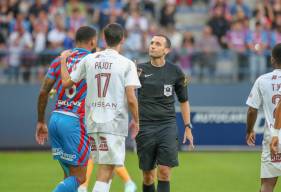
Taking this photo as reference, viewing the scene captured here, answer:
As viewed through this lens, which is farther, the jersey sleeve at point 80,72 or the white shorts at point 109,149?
the jersey sleeve at point 80,72

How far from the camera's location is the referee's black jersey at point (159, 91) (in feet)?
37.0

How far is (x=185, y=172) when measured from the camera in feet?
53.8

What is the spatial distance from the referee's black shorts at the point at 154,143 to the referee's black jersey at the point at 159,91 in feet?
0.38

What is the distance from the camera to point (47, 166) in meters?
17.5

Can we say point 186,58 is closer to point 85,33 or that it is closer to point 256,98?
point 85,33

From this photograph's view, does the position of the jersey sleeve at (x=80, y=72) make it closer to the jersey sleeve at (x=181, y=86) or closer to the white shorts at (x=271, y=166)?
the jersey sleeve at (x=181, y=86)

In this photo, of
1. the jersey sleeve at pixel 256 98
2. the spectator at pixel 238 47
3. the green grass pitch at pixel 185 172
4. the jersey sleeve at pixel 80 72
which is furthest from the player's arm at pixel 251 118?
the spectator at pixel 238 47

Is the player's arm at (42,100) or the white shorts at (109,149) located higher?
the player's arm at (42,100)

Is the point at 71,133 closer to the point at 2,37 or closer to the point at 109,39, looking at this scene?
the point at 109,39

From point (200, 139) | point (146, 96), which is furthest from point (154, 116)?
point (200, 139)

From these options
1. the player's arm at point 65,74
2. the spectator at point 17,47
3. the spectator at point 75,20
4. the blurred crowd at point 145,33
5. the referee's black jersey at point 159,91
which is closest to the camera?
the player's arm at point 65,74

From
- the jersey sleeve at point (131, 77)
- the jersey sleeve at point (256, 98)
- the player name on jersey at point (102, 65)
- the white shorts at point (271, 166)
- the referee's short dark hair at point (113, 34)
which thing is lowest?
the white shorts at point (271, 166)

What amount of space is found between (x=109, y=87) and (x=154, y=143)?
1866mm

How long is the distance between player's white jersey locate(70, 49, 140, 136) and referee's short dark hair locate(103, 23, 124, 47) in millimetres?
109
